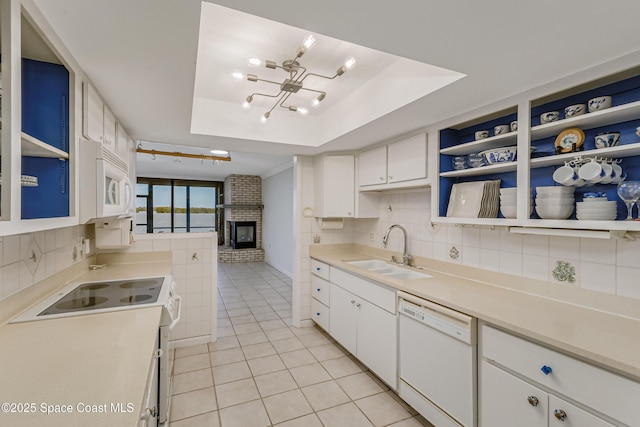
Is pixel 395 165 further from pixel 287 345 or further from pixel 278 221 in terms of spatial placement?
pixel 278 221

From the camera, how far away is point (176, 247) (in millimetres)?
3037

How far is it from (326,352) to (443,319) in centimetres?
156

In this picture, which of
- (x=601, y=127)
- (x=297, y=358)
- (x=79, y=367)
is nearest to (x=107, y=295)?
(x=79, y=367)

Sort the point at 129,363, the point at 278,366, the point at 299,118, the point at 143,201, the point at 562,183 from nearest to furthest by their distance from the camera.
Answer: the point at 129,363, the point at 562,183, the point at 278,366, the point at 299,118, the point at 143,201

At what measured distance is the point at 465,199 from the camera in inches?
83.9

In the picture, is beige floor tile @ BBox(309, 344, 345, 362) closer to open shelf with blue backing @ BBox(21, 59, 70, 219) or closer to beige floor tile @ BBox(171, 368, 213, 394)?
beige floor tile @ BBox(171, 368, 213, 394)

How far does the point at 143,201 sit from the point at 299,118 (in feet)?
24.1

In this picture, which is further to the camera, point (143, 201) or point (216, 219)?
point (216, 219)

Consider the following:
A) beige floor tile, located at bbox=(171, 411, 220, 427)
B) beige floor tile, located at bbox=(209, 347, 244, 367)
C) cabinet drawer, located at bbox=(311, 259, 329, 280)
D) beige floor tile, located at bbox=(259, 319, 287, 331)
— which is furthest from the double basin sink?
beige floor tile, located at bbox=(171, 411, 220, 427)

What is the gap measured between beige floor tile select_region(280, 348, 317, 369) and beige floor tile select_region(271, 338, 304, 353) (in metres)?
0.07

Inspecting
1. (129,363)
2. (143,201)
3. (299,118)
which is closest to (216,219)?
(143,201)

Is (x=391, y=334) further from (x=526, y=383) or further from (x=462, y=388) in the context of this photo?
(x=526, y=383)

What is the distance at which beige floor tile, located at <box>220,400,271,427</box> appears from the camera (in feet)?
6.37

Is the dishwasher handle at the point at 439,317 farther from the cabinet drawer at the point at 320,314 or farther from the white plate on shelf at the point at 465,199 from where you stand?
the cabinet drawer at the point at 320,314
